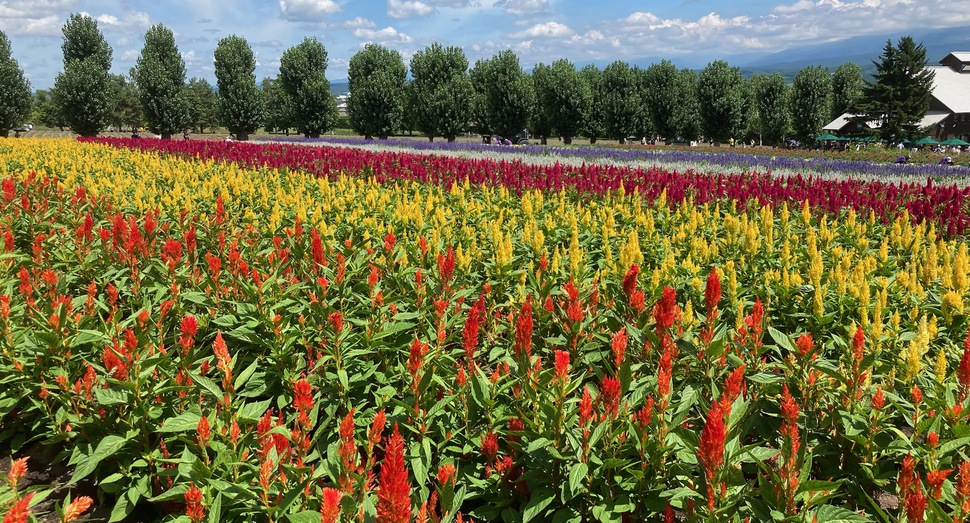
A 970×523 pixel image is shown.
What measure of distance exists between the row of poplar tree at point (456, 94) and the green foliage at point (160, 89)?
8cm

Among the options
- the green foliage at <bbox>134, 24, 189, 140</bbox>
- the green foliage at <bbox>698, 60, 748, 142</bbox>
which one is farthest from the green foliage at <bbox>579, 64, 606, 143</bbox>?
the green foliage at <bbox>134, 24, 189, 140</bbox>

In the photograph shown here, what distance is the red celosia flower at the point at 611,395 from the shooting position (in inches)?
79.0

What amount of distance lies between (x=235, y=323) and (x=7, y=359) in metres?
1.21

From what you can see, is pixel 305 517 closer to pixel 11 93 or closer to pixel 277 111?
pixel 11 93

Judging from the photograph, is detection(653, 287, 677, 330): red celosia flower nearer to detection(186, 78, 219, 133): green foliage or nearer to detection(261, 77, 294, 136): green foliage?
detection(261, 77, 294, 136): green foliage

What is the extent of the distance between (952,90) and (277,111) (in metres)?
81.0

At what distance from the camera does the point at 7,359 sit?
3.27 metres

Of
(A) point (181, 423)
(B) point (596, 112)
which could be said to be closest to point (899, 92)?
(B) point (596, 112)

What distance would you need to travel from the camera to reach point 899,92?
44.3 meters

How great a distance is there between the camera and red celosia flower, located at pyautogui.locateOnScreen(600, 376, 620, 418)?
79.0 inches

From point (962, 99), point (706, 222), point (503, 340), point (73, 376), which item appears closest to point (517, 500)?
point (503, 340)

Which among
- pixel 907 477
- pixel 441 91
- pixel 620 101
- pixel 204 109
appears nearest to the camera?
pixel 907 477

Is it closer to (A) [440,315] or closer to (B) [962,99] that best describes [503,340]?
(A) [440,315]

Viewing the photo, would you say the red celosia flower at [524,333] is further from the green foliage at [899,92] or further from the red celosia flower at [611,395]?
the green foliage at [899,92]
